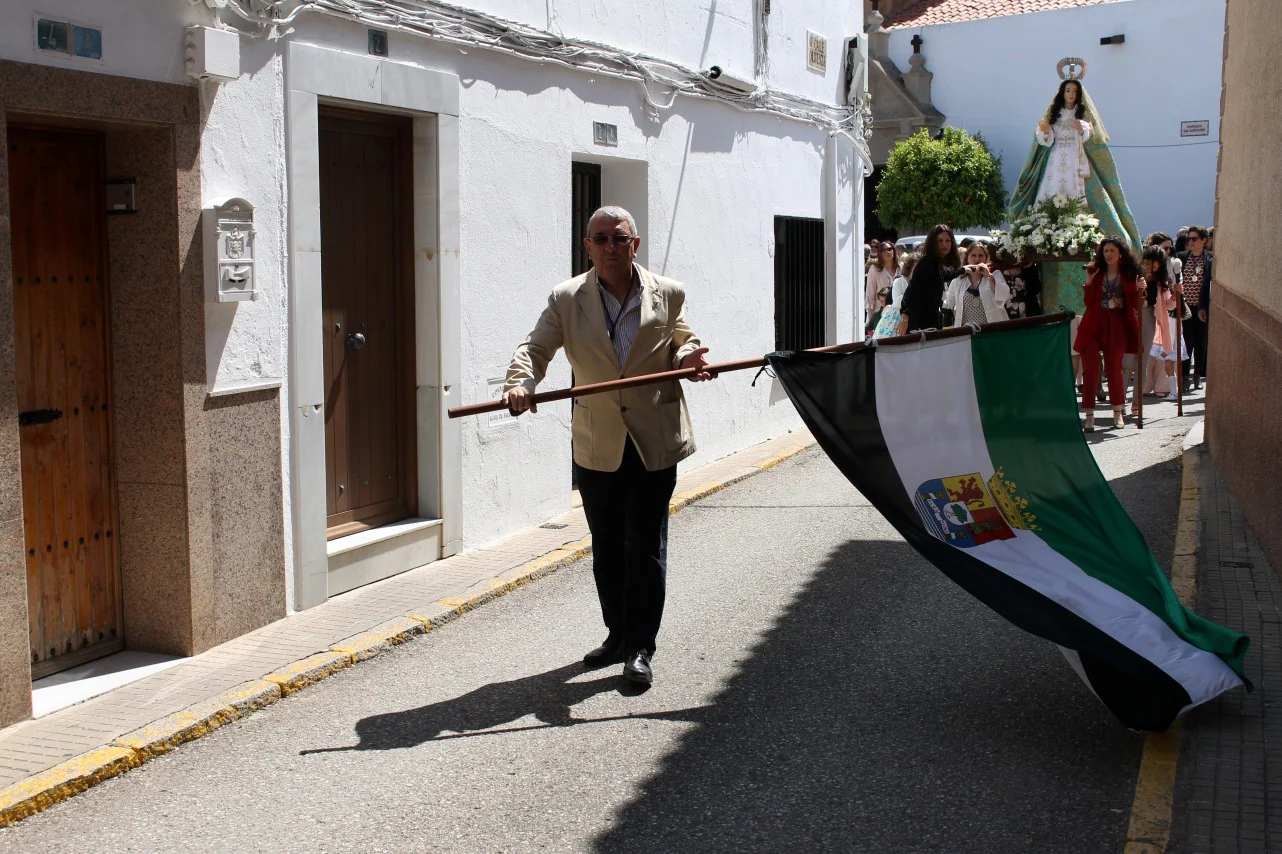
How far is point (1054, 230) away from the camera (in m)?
15.4

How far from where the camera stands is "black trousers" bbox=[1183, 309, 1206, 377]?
17583 millimetres

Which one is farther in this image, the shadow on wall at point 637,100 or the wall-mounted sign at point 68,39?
A: the shadow on wall at point 637,100

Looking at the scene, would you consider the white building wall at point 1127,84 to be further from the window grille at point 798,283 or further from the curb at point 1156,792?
the curb at point 1156,792

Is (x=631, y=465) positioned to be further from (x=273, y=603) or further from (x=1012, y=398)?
(x=273, y=603)

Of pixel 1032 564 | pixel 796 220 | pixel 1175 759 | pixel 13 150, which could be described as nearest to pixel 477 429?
pixel 13 150

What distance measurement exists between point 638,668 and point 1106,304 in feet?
29.4

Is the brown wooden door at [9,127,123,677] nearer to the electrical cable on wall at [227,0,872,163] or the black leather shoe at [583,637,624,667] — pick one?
the electrical cable on wall at [227,0,872,163]

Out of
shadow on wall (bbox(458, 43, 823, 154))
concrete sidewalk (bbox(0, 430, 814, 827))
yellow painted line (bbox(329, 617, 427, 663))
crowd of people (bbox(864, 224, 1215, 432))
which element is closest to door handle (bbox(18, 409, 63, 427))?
concrete sidewalk (bbox(0, 430, 814, 827))

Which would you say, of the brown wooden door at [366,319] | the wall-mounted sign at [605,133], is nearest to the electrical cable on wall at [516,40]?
the wall-mounted sign at [605,133]

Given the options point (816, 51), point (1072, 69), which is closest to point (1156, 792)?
point (816, 51)

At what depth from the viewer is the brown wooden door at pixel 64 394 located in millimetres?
5863

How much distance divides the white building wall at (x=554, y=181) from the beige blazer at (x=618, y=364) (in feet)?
5.39

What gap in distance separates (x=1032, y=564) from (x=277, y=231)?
12.8 ft

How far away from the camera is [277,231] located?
692 cm
